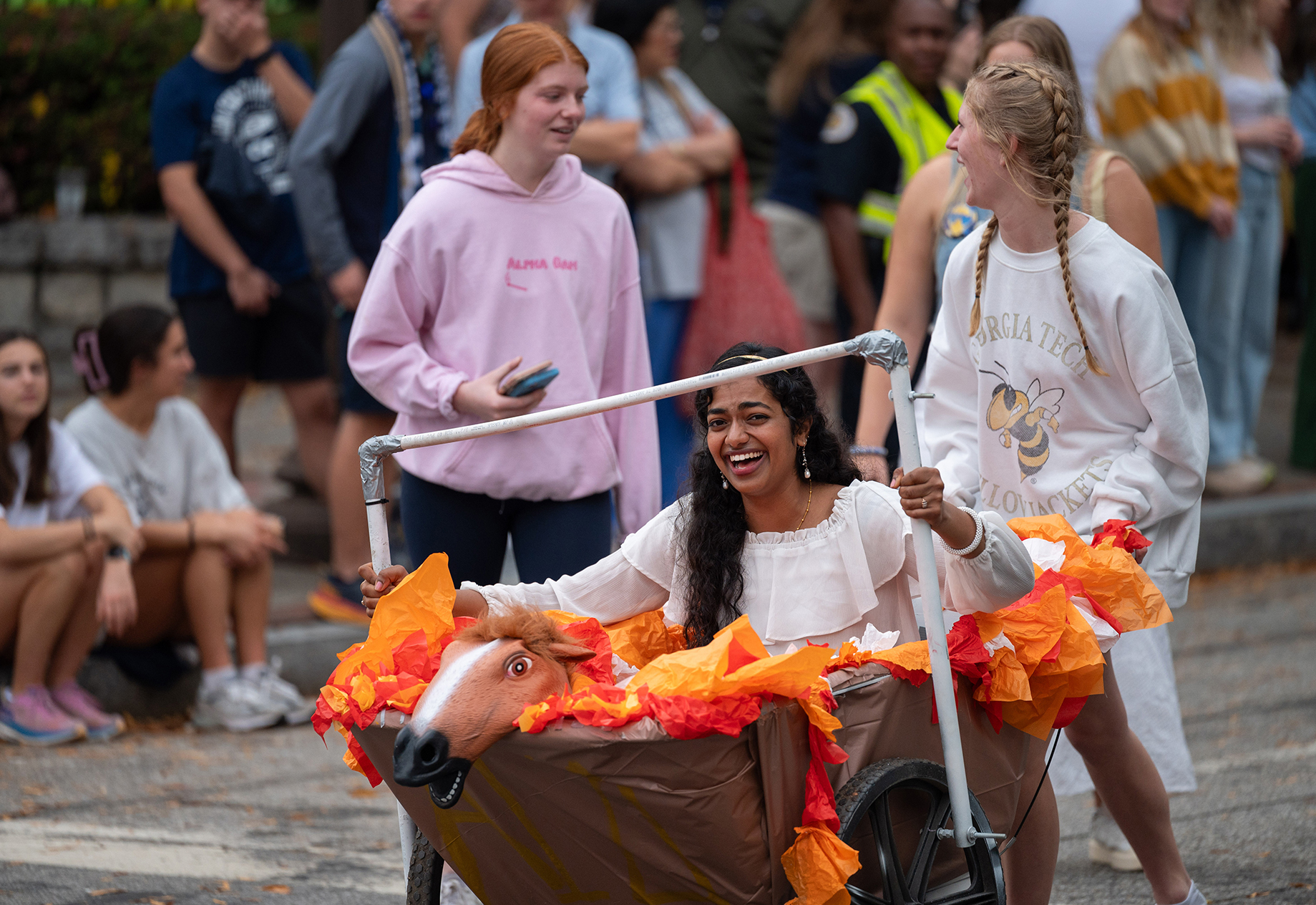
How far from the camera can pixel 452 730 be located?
2.72 m

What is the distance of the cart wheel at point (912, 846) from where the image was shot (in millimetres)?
2902

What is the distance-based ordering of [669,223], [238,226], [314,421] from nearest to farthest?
[238,226], [314,421], [669,223]

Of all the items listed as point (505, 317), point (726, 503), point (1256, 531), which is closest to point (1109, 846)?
point (726, 503)

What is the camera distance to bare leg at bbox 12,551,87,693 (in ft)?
17.6

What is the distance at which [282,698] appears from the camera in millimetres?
5797

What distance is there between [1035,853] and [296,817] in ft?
7.27

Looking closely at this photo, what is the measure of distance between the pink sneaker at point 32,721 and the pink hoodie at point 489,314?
6.68 ft

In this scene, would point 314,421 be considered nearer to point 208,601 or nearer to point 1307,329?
point 208,601

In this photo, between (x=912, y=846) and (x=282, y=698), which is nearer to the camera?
(x=912, y=846)

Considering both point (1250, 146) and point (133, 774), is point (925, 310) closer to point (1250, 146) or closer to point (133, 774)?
point (133, 774)

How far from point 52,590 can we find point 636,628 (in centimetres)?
268

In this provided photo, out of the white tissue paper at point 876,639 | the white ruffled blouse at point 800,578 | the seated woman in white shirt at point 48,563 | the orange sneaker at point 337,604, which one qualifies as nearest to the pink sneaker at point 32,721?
the seated woman in white shirt at point 48,563

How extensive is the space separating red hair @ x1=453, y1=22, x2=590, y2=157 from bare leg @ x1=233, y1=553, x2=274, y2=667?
2.29 metres

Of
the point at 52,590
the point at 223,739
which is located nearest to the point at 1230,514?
the point at 223,739
